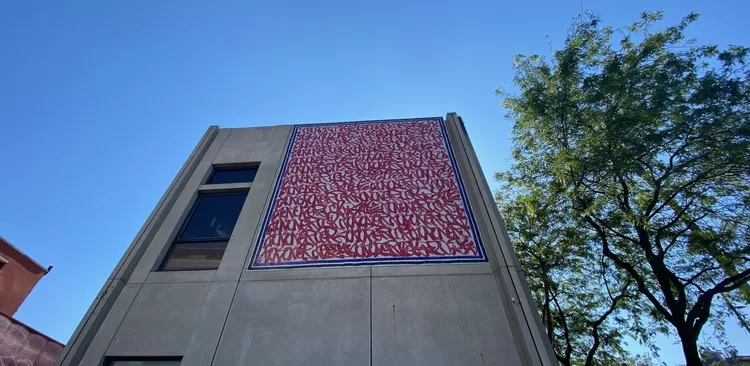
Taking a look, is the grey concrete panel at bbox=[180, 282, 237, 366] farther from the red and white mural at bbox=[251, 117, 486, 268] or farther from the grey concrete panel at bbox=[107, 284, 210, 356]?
the red and white mural at bbox=[251, 117, 486, 268]

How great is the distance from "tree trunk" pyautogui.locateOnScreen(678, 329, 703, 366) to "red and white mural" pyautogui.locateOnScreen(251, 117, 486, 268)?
435cm

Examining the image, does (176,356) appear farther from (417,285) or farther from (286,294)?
(417,285)

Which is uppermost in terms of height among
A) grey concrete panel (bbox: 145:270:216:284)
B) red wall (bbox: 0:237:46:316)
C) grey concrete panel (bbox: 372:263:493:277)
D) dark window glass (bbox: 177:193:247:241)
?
red wall (bbox: 0:237:46:316)

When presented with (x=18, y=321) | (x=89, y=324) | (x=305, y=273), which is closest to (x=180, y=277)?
(x=89, y=324)

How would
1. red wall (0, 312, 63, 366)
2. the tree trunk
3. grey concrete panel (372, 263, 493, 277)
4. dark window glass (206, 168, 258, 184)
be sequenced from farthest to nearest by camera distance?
red wall (0, 312, 63, 366), dark window glass (206, 168, 258, 184), the tree trunk, grey concrete panel (372, 263, 493, 277)

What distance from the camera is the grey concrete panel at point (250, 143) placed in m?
6.12

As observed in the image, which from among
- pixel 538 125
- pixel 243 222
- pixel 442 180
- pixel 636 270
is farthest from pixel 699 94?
pixel 243 222

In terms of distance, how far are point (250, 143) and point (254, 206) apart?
74.4 inches

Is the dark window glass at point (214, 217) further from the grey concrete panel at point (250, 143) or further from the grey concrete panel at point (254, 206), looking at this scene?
the grey concrete panel at point (250, 143)

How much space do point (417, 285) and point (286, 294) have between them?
1465 millimetres

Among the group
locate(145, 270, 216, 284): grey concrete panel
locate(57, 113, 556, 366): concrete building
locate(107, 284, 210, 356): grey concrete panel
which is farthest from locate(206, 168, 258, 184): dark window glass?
locate(107, 284, 210, 356): grey concrete panel

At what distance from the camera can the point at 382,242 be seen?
4.34m

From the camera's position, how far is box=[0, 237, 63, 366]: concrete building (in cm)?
737

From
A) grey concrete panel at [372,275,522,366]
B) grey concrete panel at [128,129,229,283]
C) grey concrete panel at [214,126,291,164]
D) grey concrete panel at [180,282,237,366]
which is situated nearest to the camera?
grey concrete panel at [372,275,522,366]
